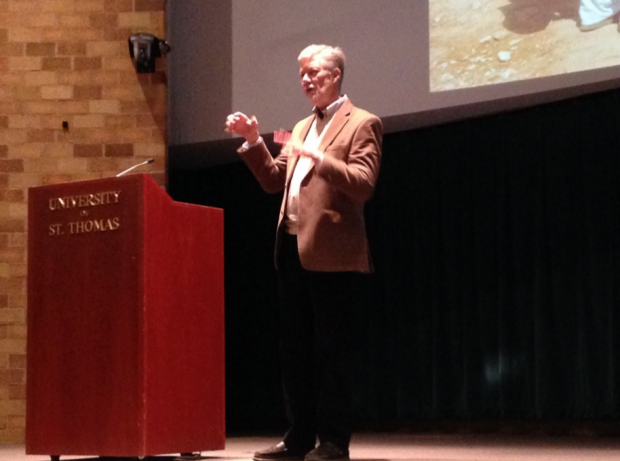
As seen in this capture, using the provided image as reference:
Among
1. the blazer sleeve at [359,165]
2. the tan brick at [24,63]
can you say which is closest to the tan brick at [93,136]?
the tan brick at [24,63]

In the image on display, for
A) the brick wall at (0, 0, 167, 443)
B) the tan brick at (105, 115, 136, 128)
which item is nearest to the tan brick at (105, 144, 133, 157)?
the brick wall at (0, 0, 167, 443)

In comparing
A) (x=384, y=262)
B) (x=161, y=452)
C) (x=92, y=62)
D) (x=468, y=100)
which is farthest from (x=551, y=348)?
(x=161, y=452)

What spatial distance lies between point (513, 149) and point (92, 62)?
113 inches

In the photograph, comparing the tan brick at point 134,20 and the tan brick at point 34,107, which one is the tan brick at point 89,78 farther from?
the tan brick at point 134,20

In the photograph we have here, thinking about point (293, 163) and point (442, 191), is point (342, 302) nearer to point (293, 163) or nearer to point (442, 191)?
point (293, 163)

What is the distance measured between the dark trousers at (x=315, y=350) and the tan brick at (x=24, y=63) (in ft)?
9.42

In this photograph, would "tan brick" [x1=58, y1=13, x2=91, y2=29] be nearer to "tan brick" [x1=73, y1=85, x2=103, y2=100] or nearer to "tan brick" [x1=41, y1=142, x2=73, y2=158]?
"tan brick" [x1=73, y1=85, x2=103, y2=100]

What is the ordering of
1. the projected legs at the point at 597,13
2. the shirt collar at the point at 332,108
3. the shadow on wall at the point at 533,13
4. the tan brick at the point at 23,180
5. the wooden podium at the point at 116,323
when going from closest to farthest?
the wooden podium at the point at 116,323
the shirt collar at the point at 332,108
the projected legs at the point at 597,13
the shadow on wall at the point at 533,13
the tan brick at the point at 23,180

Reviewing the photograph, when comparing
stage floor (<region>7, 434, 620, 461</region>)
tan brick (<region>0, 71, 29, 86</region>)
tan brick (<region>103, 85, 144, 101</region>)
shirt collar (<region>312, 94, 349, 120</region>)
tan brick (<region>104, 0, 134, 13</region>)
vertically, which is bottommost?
stage floor (<region>7, 434, 620, 461</region>)

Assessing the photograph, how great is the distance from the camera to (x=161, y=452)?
2391 mm

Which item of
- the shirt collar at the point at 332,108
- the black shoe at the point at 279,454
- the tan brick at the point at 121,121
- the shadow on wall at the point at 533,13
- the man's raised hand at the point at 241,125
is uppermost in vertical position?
the shadow on wall at the point at 533,13

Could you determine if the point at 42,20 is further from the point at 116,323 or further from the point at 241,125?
the point at 116,323

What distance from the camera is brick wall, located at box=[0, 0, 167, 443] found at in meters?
4.84

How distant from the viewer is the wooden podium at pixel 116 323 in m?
2.38
